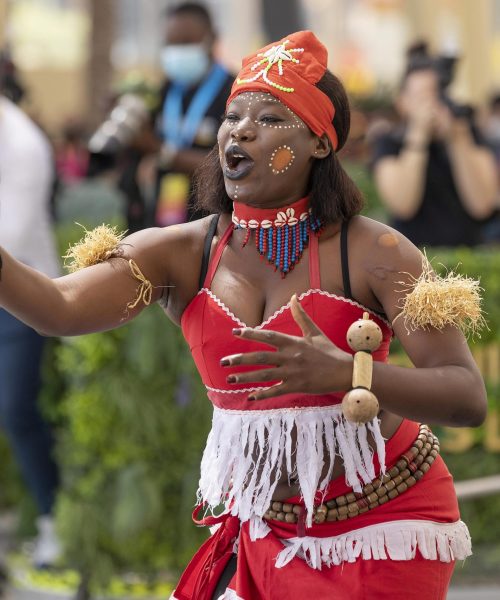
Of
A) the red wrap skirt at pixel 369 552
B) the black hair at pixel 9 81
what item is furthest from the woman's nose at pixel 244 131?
the black hair at pixel 9 81

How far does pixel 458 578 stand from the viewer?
617 cm

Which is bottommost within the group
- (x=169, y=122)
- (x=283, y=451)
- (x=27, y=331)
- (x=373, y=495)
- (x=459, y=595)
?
(x=459, y=595)

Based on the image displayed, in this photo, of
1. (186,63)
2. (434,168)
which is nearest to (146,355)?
(186,63)

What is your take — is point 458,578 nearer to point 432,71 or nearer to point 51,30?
point 432,71

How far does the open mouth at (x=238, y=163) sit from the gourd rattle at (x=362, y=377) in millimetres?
540

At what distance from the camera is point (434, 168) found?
628 centimetres

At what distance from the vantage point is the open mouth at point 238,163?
294cm

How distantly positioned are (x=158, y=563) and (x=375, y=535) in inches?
120

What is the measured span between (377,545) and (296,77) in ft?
3.70

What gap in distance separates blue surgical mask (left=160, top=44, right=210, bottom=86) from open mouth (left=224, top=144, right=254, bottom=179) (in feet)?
11.3

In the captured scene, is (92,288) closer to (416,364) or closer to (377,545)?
(416,364)

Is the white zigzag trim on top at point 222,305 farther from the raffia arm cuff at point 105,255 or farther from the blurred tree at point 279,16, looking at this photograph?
the blurred tree at point 279,16

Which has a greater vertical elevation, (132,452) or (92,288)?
(92,288)

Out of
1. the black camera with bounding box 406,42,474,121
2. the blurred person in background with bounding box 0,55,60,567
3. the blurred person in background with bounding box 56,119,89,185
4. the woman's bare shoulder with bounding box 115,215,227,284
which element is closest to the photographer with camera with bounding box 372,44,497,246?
the black camera with bounding box 406,42,474,121
